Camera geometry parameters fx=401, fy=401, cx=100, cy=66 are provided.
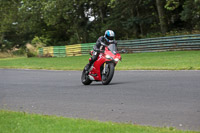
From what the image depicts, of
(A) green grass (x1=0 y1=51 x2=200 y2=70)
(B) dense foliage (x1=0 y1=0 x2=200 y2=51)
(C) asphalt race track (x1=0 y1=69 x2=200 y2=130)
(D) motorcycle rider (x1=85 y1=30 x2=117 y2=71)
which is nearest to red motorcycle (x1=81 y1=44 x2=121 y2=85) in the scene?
(D) motorcycle rider (x1=85 y1=30 x2=117 y2=71)

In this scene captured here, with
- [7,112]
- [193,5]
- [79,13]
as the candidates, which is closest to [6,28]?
[79,13]

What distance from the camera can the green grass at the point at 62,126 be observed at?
5.78 meters

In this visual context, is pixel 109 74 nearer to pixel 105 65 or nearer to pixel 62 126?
pixel 105 65

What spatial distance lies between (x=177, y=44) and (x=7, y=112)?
25680 millimetres

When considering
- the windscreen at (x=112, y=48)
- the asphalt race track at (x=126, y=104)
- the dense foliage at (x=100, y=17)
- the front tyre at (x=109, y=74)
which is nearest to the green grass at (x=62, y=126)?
the asphalt race track at (x=126, y=104)

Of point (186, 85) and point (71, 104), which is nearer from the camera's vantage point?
point (71, 104)

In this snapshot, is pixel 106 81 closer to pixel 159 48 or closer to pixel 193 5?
pixel 159 48

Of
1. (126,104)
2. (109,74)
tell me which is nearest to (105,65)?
(109,74)

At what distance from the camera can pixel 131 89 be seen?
10.9 metres

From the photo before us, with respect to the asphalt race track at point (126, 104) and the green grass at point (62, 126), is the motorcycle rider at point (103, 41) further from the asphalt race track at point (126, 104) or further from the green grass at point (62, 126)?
the green grass at point (62, 126)

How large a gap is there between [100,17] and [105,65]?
4087 cm

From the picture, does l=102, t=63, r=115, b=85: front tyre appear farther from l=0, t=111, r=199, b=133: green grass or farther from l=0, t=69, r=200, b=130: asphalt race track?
l=0, t=111, r=199, b=133: green grass

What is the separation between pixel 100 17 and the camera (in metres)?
52.7

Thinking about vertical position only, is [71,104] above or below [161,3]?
below
